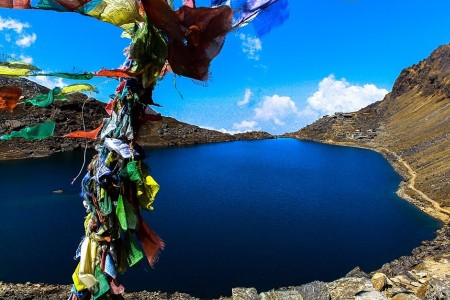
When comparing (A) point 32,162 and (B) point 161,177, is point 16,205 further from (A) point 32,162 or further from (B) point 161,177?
(A) point 32,162

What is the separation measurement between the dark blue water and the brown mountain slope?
2.64m

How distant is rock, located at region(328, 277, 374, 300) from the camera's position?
37.8 feet

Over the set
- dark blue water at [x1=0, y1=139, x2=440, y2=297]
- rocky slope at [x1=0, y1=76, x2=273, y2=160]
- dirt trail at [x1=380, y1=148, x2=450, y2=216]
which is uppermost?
rocky slope at [x1=0, y1=76, x2=273, y2=160]

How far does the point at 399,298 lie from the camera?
37.5 feet

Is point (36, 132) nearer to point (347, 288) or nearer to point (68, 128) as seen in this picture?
point (347, 288)

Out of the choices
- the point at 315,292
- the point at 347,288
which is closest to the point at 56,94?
the point at 315,292

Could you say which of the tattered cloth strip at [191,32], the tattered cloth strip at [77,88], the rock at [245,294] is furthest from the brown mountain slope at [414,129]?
the tattered cloth strip at [77,88]

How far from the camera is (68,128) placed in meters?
68.9

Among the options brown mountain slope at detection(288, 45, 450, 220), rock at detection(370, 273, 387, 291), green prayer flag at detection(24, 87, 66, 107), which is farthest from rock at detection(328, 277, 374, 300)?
brown mountain slope at detection(288, 45, 450, 220)

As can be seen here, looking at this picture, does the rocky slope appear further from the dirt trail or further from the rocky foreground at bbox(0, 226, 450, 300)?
the rocky foreground at bbox(0, 226, 450, 300)

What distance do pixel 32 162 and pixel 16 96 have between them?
5942cm

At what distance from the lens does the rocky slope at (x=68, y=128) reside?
6253 cm

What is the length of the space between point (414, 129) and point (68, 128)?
54.7 m

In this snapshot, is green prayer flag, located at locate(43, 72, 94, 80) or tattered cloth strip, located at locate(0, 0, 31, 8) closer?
tattered cloth strip, located at locate(0, 0, 31, 8)
